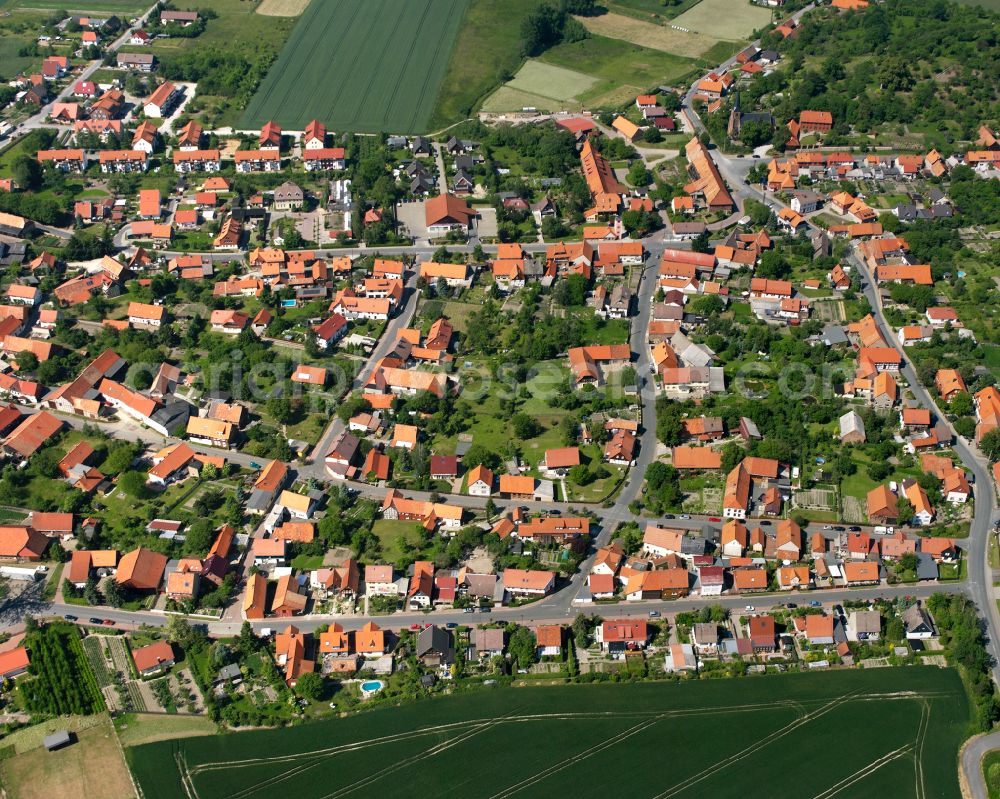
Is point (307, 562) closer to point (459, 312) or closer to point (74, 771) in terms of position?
point (74, 771)

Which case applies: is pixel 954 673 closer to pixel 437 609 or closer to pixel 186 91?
pixel 437 609

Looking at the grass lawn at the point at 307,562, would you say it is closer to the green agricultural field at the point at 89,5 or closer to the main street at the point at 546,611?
A: the main street at the point at 546,611

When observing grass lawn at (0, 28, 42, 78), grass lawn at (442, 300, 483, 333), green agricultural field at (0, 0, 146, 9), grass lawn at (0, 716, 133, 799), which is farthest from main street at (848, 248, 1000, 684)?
green agricultural field at (0, 0, 146, 9)

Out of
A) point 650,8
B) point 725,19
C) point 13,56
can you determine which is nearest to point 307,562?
point 13,56

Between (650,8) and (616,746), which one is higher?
(650,8)

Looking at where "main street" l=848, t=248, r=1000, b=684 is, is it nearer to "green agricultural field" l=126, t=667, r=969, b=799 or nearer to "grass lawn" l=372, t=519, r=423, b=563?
"green agricultural field" l=126, t=667, r=969, b=799

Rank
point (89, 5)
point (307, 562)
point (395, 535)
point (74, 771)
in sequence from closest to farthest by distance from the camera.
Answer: point (74, 771) → point (307, 562) → point (395, 535) → point (89, 5)

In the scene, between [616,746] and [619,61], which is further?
Answer: [619,61]
